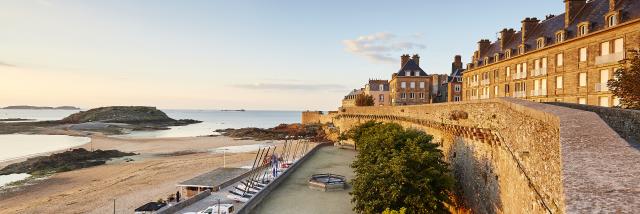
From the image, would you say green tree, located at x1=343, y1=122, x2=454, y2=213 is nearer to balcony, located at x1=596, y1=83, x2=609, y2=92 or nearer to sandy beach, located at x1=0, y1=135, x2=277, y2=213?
sandy beach, located at x1=0, y1=135, x2=277, y2=213

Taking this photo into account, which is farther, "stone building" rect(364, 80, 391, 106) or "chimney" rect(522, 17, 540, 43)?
"stone building" rect(364, 80, 391, 106)

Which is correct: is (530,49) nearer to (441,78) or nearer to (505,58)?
(505,58)

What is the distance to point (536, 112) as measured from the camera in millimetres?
9914

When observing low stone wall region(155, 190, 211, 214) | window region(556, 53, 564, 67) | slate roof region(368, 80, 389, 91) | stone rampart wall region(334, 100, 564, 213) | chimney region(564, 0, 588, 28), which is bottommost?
low stone wall region(155, 190, 211, 214)

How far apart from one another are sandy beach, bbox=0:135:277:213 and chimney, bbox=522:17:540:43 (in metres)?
41.1

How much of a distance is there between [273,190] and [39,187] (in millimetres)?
26850

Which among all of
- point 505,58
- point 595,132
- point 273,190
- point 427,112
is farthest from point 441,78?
point 595,132

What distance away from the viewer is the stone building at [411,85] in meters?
75.4

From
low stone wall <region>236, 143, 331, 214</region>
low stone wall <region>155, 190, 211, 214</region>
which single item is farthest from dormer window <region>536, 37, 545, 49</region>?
low stone wall <region>155, 190, 211, 214</region>

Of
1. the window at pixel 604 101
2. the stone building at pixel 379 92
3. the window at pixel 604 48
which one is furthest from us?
the stone building at pixel 379 92

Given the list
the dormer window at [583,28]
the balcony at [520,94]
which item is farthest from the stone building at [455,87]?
the dormer window at [583,28]

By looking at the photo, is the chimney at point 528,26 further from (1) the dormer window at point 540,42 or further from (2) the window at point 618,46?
(2) the window at point 618,46

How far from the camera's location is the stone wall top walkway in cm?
420

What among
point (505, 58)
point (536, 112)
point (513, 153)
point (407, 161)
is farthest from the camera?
point (505, 58)
